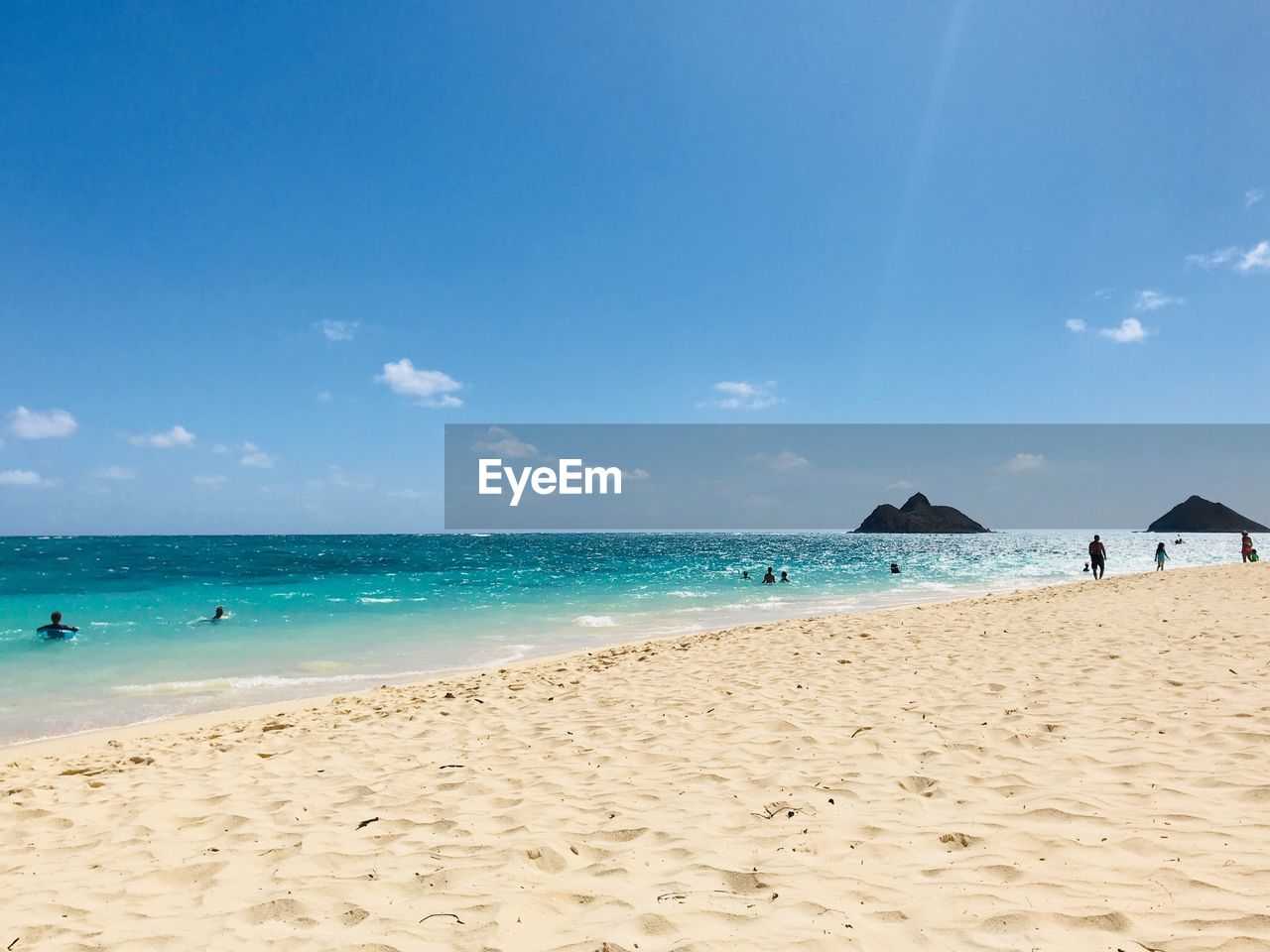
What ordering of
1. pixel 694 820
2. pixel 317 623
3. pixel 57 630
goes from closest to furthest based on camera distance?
pixel 694 820
pixel 57 630
pixel 317 623

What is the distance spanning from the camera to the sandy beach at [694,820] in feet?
10.1

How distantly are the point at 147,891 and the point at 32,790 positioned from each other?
3502 mm

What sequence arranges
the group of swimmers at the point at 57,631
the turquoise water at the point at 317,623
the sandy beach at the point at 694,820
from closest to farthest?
the sandy beach at the point at 694,820 → the turquoise water at the point at 317,623 → the group of swimmers at the point at 57,631

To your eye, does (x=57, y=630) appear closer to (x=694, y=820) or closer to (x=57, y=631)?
(x=57, y=631)

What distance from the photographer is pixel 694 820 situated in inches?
169

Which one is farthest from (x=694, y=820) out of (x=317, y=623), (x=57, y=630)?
(x=57, y=630)

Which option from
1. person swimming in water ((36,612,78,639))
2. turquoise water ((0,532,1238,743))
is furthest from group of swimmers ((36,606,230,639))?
turquoise water ((0,532,1238,743))

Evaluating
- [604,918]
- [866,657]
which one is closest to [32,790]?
[604,918]

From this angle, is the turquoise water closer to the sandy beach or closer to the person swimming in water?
the person swimming in water

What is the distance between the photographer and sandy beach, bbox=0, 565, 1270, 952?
309 cm

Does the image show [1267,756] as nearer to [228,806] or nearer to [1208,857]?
[1208,857]

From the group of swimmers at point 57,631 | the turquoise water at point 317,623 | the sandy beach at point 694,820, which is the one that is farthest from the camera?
the group of swimmers at point 57,631

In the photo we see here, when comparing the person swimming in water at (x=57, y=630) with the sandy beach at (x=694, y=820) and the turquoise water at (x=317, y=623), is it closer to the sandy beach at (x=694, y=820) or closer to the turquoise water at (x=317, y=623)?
the turquoise water at (x=317, y=623)

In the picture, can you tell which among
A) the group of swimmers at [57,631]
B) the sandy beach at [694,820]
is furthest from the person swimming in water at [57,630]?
the sandy beach at [694,820]
